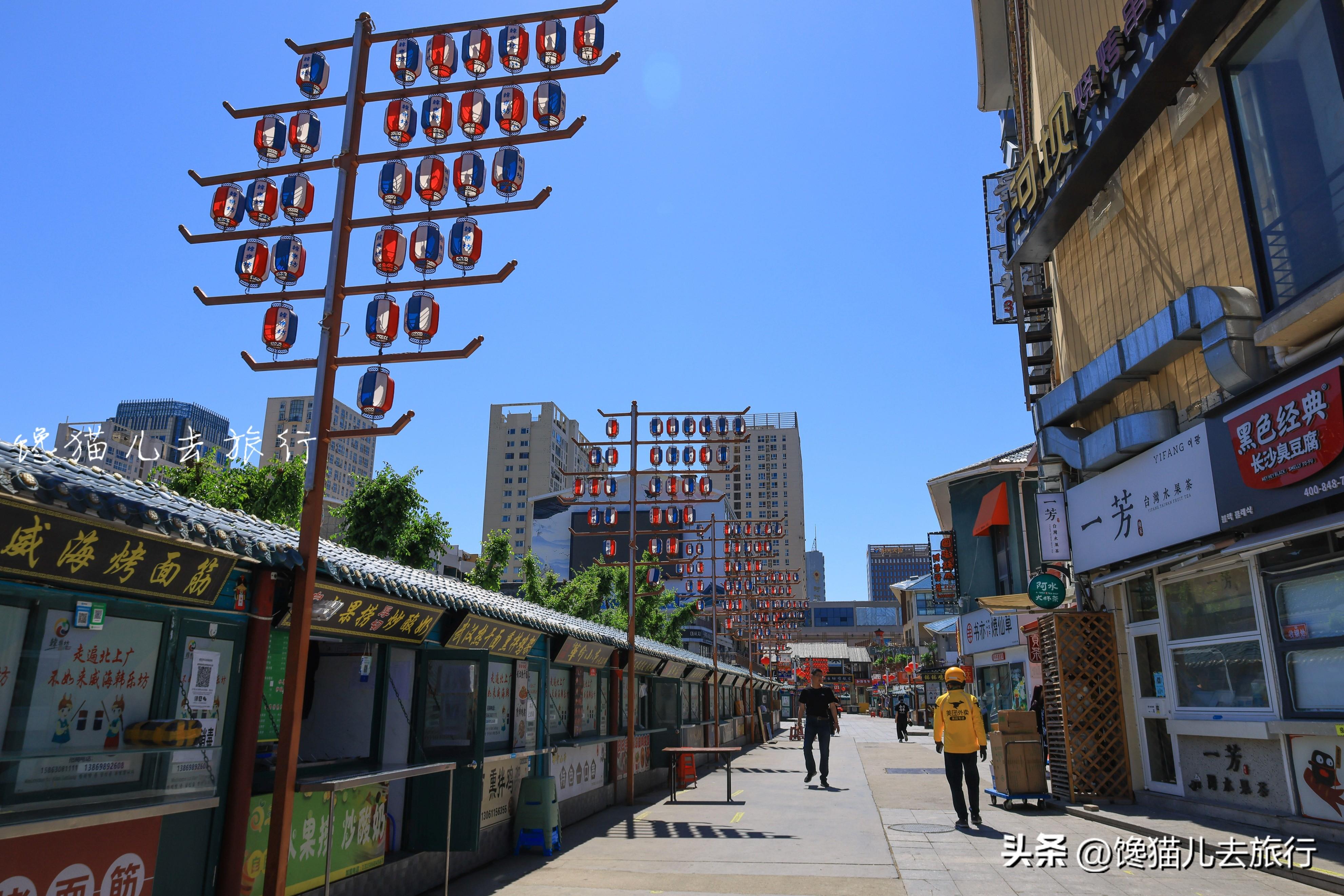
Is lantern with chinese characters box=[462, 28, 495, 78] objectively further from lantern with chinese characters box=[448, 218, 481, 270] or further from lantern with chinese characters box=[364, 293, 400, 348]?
lantern with chinese characters box=[364, 293, 400, 348]

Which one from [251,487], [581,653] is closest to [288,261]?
[581,653]

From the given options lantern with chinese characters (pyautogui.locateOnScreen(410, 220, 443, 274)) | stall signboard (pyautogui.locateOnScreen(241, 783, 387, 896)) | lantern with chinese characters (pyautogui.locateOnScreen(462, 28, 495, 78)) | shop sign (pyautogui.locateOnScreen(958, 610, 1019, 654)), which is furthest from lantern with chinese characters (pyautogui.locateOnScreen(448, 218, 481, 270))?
shop sign (pyautogui.locateOnScreen(958, 610, 1019, 654))

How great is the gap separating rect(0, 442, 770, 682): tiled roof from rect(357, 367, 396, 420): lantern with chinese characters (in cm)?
132

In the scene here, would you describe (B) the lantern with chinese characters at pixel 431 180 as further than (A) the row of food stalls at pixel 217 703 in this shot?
Yes

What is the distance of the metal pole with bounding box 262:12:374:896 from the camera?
6.05 meters

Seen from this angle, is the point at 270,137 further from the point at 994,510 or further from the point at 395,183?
the point at 994,510

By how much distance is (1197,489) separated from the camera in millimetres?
11000

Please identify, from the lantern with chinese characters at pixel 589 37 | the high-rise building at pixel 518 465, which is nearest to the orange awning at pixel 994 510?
the lantern with chinese characters at pixel 589 37


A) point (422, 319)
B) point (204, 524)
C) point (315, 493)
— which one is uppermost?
point (422, 319)

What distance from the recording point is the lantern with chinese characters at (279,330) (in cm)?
754

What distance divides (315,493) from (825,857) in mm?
7021

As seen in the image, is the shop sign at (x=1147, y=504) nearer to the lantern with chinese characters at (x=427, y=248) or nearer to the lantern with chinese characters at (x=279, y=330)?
the lantern with chinese characters at (x=427, y=248)

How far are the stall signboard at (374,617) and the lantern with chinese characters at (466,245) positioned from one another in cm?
304

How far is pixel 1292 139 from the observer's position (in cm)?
915
